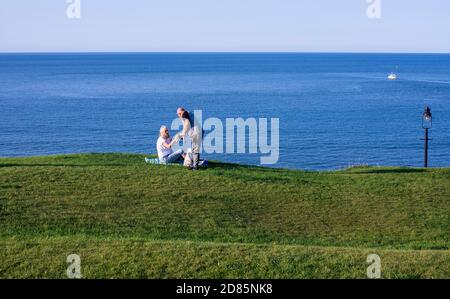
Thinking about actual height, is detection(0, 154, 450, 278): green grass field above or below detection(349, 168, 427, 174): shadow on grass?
below

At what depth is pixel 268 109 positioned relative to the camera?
94.6 metres

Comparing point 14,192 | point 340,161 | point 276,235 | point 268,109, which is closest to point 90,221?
point 14,192

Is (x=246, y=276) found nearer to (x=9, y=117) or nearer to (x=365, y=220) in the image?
(x=365, y=220)

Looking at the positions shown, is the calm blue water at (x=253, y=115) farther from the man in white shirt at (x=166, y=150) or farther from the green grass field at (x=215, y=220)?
the green grass field at (x=215, y=220)

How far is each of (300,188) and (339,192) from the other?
138cm

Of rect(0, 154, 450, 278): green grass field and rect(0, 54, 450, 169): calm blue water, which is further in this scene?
rect(0, 54, 450, 169): calm blue water
